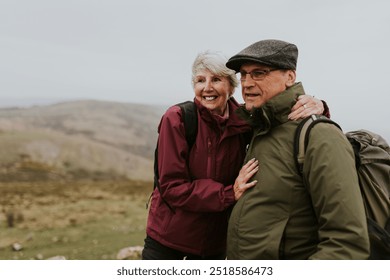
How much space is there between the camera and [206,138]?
3301 mm

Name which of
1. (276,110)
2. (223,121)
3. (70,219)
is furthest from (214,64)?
(70,219)

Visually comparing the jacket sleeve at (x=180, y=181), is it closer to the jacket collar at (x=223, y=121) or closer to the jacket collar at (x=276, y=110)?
the jacket collar at (x=223, y=121)

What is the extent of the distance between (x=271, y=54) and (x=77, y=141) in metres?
46.3

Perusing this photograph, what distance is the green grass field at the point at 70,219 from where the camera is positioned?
551 inches

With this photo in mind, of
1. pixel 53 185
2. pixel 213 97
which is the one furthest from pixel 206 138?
pixel 53 185

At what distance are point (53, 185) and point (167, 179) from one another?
30822 millimetres

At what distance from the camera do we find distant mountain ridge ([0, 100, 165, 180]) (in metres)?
38.6

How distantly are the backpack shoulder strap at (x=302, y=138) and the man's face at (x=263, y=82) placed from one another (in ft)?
1.34

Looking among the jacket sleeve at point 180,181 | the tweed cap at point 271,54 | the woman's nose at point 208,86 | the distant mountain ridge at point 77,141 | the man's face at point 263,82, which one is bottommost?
the distant mountain ridge at point 77,141

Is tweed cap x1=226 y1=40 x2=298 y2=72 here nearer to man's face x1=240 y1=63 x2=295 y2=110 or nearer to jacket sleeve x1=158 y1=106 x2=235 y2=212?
man's face x1=240 y1=63 x2=295 y2=110

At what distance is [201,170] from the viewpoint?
3.30 metres

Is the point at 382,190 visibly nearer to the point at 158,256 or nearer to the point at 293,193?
the point at 293,193

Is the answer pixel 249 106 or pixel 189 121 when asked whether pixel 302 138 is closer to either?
pixel 249 106

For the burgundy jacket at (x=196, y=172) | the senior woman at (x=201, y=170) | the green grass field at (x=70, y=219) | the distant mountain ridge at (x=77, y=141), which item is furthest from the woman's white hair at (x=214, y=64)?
the distant mountain ridge at (x=77, y=141)
